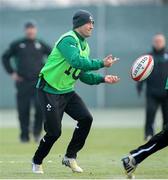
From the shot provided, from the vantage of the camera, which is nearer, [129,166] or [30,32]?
[129,166]

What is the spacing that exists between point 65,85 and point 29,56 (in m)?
7.75

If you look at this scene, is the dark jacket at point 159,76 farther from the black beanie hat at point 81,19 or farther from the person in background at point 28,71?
the black beanie hat at point 81,19

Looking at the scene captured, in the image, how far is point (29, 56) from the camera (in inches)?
782

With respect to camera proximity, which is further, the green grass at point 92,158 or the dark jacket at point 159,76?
the dark jacket at point 159,76

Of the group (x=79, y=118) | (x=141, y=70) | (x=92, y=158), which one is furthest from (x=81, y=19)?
(x=92, y=158)

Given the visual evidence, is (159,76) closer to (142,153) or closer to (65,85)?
(65,85)

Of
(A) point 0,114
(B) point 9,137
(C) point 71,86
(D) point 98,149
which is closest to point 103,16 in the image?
(A) point 0,114

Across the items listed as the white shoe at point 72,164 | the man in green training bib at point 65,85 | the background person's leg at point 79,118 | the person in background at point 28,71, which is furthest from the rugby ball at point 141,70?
the person in background at point 28,71

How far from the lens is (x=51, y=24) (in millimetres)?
31469

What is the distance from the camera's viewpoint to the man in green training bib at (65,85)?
39.5ft

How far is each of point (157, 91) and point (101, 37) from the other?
1263cm

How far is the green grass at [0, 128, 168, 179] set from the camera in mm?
12078

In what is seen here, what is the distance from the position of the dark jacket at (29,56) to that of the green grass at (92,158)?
1525 millimetres

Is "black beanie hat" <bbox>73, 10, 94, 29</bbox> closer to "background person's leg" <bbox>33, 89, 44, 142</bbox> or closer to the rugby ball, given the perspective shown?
the rugby ball
